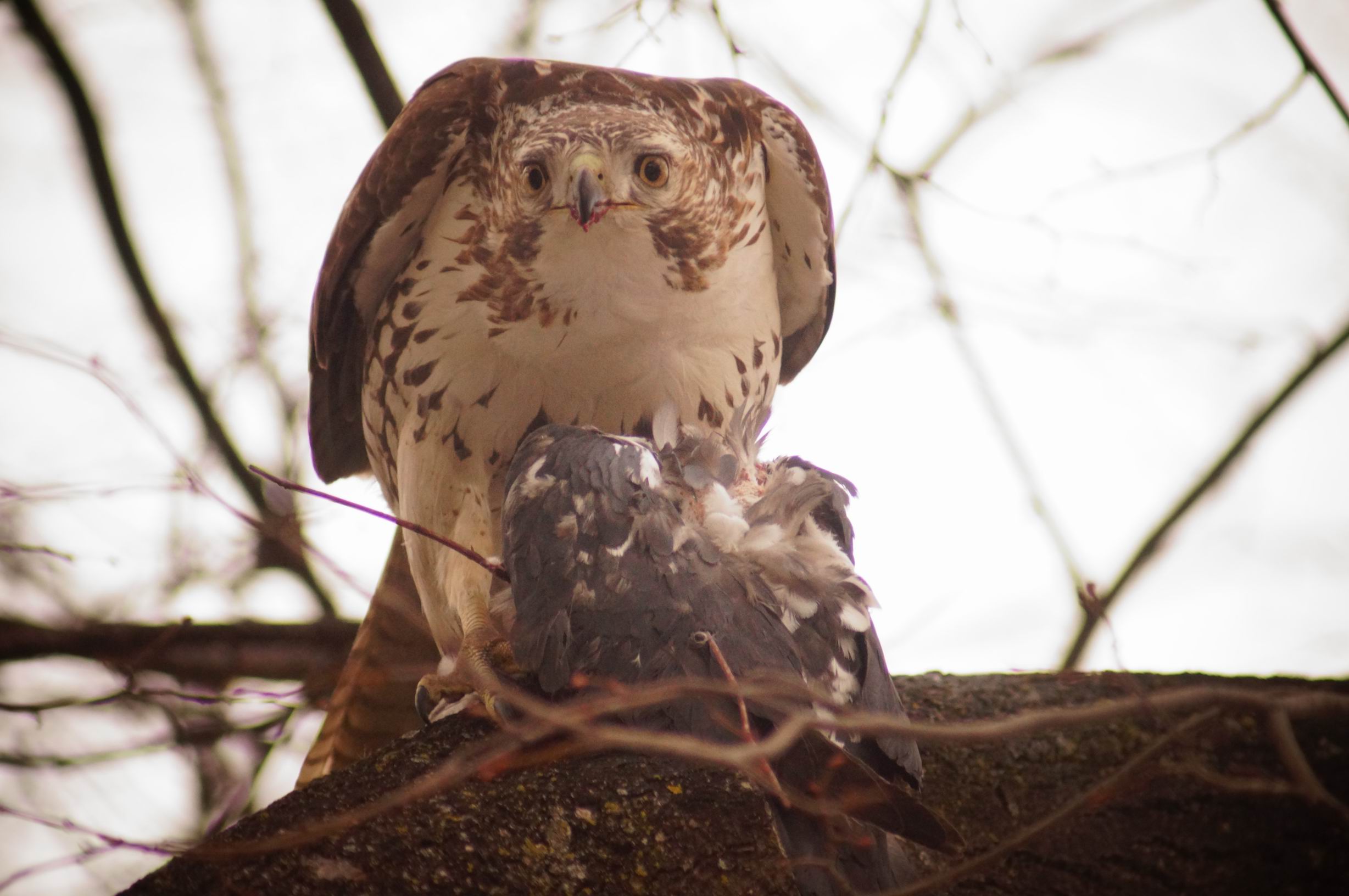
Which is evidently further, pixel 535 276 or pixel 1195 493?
pixel 1195 493

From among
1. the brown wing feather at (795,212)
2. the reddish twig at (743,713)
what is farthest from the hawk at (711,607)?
the brown wing feather at (795,212)

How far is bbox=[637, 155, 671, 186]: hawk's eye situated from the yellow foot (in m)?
0.99

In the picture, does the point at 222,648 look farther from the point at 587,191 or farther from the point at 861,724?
the point at 861,724

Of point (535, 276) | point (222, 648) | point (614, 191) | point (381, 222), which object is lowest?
point (222, 648)

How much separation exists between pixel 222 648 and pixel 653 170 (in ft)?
6.16

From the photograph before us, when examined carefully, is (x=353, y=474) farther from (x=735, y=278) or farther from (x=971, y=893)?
(x=971, y=893)

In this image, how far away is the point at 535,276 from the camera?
251cm

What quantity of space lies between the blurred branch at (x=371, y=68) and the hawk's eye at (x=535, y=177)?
1113 millimetres

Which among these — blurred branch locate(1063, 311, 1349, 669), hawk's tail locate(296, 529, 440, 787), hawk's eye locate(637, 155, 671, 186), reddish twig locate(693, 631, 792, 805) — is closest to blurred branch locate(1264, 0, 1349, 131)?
blurred branch locate(1063, 311, 1349, 669)

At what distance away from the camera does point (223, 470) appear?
3869 millimetres

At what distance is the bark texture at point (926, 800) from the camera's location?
1849 millimetres

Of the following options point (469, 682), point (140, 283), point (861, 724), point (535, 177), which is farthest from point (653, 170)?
point (140, 283)

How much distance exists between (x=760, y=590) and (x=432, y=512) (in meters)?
1.04

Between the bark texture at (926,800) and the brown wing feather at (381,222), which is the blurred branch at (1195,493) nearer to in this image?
the bark texture at (926,800)
